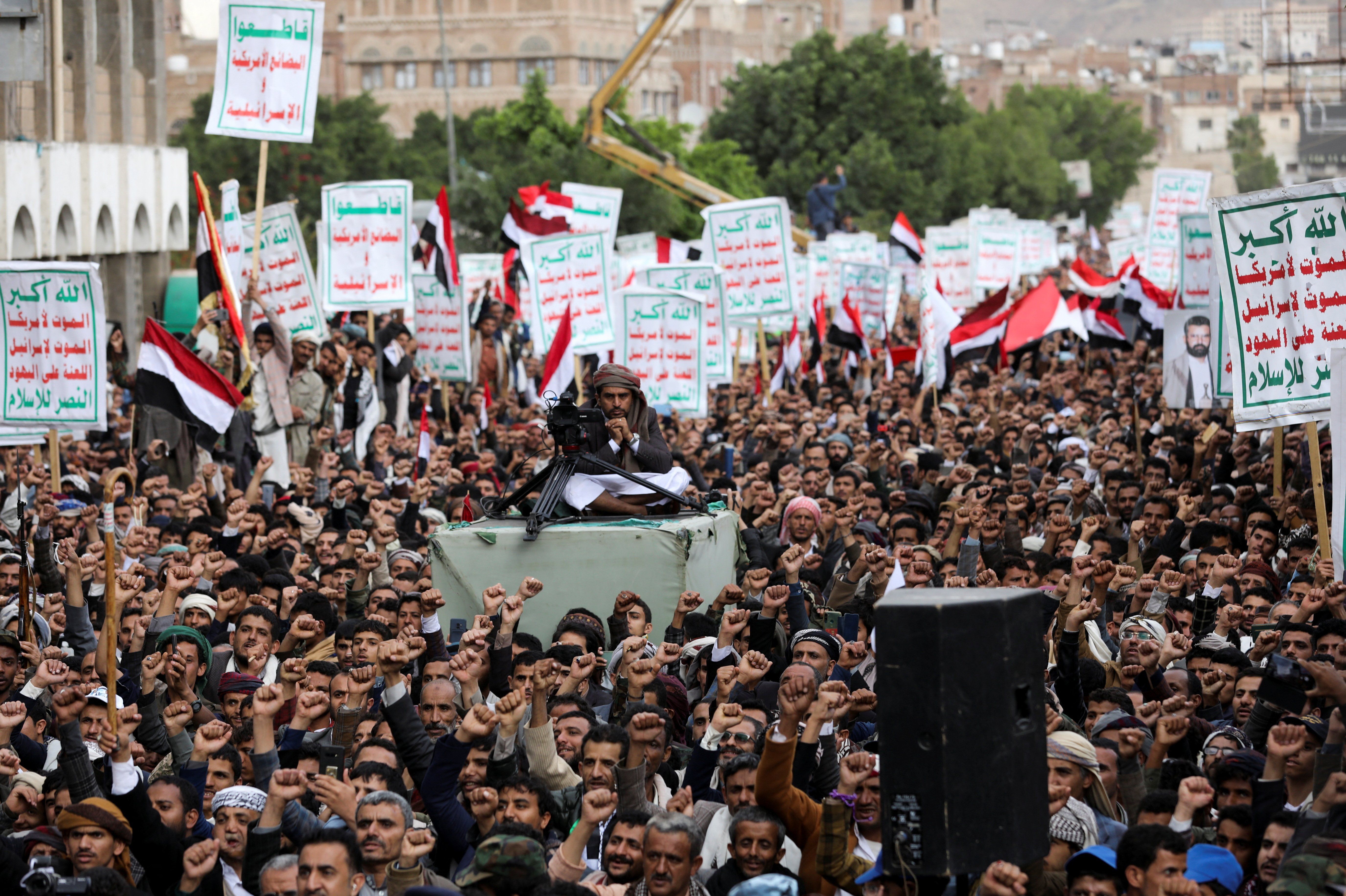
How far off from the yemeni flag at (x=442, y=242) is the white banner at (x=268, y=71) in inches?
97.1

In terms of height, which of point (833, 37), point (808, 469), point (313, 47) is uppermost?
point (833, 37)

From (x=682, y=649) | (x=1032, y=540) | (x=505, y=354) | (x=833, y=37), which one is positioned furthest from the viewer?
(x=833, y=37)

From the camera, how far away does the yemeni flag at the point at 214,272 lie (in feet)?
43.4

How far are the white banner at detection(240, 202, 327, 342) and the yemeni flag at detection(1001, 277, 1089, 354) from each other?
21.8 feet

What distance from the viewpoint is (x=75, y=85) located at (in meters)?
23.8

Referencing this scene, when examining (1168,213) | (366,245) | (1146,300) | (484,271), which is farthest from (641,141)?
(366,245)

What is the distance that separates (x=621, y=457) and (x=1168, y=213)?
19.0m

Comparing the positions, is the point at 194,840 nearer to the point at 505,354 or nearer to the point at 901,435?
the point at 901,435

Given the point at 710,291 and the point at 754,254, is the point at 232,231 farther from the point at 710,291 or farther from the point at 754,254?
the point at 754,254

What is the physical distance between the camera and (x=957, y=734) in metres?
4.56

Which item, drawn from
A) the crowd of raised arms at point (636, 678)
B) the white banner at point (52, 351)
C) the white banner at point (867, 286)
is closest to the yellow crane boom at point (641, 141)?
the white banner at point (867, 286)

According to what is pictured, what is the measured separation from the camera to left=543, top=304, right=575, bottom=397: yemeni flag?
14.7m

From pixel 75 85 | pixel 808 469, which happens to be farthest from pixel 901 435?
pixel 75 85

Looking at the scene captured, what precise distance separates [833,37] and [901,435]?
1817 inches
